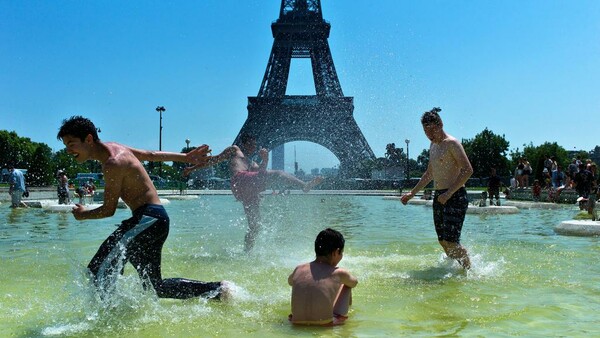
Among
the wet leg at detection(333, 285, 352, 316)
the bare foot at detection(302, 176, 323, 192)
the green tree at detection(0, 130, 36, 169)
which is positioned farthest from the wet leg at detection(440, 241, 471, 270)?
the green tree at detection(0, 130, 36, 169)

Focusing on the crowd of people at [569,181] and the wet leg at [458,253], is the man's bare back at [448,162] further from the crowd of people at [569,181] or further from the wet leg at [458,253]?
the crowd of people at [569,181]

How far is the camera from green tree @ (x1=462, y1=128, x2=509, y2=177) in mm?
73956

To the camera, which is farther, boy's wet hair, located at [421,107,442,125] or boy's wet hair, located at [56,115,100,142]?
boy's wet hair, located at [421,107,442,125]

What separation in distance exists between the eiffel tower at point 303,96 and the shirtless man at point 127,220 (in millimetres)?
57144

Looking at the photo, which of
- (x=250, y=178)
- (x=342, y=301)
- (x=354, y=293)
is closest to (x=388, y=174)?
(x=250, y=178)

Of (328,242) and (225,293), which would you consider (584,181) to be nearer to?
(225,293)

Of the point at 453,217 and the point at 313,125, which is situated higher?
the point at 313,125

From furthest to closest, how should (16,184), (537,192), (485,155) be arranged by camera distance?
(485,155) → (537,192) → (16,184)

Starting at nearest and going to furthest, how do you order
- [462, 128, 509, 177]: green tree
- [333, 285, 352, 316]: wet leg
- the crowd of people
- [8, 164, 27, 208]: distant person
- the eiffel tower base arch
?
[333, 285, 352, 316]: wet leg, the crowd of people, [8, 164, 27, 208]: distant person, the eiffel tower base arch, [462, 128, 509, 177]: green tree

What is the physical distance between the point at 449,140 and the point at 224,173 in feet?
275

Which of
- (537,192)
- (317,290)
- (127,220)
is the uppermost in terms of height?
(537,192)

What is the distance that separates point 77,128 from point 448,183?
12.5ft

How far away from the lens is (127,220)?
4.65 metres

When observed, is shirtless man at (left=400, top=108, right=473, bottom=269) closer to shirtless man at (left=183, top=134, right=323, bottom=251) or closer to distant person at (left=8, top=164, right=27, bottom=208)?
shirtless man at (left=183, top=134, right=323, bottom=251)
